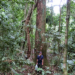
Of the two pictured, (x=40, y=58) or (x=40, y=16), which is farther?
(x=40, y=16)

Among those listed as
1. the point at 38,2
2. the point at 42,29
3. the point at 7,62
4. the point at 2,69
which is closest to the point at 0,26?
the point at 7,62

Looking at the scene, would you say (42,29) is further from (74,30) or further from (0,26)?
(0,26)

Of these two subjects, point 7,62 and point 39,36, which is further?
point 39,36

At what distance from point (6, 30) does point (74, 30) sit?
367 cm

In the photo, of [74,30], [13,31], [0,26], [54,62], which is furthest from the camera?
[54,62]

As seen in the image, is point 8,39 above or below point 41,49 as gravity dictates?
above

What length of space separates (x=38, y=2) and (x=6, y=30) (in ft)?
13.3

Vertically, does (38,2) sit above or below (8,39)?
above

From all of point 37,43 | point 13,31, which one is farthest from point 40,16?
point 13,31

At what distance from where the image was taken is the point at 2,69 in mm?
3314

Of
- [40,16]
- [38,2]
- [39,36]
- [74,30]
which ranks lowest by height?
[39,36]

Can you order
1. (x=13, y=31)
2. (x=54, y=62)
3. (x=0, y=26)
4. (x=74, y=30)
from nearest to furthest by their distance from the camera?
(x=0, y=26) < (x=13, y=31) < (x=74, y=30) < (x=54, y=62)

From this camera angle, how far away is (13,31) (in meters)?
3.62

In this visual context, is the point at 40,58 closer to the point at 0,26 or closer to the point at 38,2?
the point at 0,26
